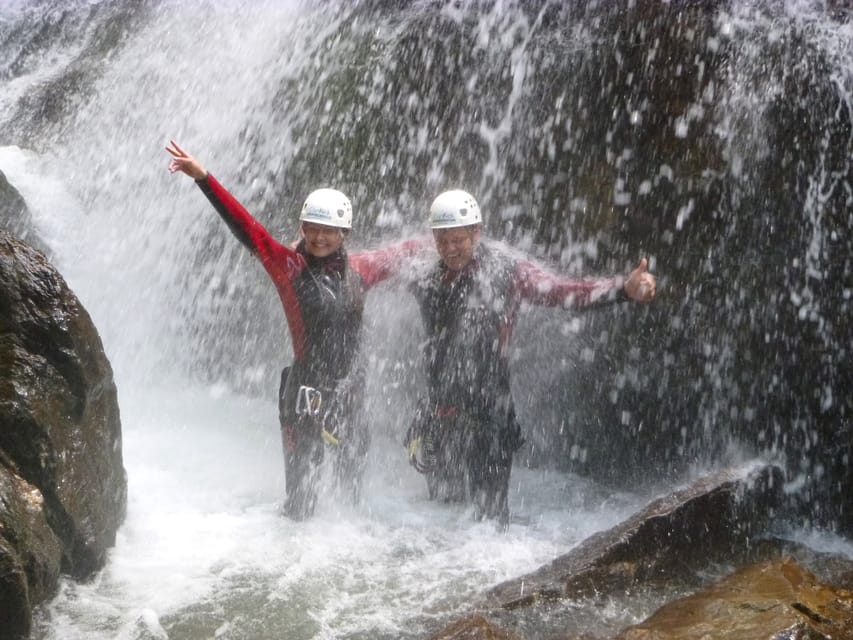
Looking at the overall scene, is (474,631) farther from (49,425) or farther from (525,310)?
(525,310)

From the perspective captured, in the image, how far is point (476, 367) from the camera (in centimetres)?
541

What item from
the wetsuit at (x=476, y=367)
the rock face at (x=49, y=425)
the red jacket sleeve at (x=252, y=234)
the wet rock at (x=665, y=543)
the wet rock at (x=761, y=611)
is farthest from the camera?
the wetsuit at (x=476, y=367)

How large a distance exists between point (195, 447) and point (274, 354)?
1.54 metres

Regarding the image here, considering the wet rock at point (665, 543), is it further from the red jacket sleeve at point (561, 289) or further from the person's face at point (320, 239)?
the person's face at point (320, 239)

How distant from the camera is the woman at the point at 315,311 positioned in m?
5.18

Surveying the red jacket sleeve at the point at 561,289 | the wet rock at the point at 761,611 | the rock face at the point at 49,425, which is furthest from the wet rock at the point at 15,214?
the wet rock at the point at 761,611

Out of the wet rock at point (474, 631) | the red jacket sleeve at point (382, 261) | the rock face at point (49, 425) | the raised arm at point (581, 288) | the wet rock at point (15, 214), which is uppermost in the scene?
the wet rock at point (15, 214)

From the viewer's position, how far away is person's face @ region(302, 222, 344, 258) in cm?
521

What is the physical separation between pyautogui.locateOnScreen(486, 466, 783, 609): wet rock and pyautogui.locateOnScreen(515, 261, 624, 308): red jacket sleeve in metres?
1.34

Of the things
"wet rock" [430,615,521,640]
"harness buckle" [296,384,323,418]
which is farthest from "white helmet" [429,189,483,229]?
"wet rock" [430,615,521,640]

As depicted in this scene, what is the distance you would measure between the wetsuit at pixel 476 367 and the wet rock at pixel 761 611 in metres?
1.74

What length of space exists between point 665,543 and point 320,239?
2890 millimetres

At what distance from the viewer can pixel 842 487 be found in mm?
5727

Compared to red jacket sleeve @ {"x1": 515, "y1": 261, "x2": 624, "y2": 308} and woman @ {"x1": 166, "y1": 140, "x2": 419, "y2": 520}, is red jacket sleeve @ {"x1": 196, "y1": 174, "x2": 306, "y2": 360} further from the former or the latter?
red jacket sleeve @ {"x1": 515, "y1": 261, "x2": 624, "y2": 308}
